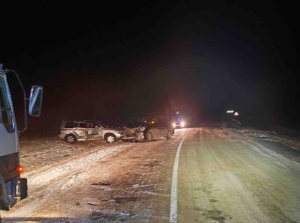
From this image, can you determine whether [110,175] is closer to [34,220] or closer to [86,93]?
[34,220]

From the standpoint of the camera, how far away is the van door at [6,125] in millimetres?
5020

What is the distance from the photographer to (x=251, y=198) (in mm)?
7258

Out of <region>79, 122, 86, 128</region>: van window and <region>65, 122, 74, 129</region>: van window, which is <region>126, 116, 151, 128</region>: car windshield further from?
<region>65, 122, 74, 129</region>: van window

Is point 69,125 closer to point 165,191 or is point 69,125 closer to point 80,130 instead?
point 80,130

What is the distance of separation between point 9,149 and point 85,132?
15651 millimetres

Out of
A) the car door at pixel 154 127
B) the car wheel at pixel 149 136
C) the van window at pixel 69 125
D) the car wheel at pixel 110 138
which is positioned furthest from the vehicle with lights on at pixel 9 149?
the car door at pixel 154 127

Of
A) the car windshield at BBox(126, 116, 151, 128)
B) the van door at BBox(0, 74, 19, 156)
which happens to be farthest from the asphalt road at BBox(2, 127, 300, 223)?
the car windshield at BBox(126, 116, 151, 128)

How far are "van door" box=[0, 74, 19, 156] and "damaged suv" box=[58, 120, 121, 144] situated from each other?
15295 millimetres

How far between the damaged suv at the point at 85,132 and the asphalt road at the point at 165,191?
7284 millimetres

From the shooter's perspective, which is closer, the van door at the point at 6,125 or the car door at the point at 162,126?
the van door at the point at 6,125

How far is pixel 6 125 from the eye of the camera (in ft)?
17.1

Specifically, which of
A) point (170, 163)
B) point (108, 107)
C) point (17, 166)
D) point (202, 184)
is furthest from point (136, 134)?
point (108, 107)

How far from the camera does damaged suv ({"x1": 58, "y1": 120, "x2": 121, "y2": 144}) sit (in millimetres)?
20672

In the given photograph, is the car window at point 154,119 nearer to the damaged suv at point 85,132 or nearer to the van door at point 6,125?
the damaged suv at point 85,132
